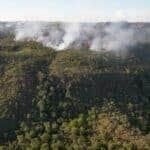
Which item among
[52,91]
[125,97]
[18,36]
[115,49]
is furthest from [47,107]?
[18,36]

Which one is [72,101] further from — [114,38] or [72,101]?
[114,38]

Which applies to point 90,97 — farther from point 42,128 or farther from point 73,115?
point 42,128

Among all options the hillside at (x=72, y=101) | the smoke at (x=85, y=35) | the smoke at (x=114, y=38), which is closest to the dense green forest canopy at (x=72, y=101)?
the hillside at (x=72, y=101)

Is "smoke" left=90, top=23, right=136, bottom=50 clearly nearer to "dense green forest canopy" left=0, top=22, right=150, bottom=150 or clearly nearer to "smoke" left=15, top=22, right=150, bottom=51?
"smoke" left=15, top=22, right=150, bottom=51

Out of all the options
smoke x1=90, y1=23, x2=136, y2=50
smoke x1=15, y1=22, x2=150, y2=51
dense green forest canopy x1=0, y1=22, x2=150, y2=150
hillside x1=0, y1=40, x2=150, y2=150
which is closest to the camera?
dense green forest canopy x1=0, y1=22, x2=150, y2=150

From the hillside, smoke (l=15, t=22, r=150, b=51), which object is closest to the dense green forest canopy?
the hillside

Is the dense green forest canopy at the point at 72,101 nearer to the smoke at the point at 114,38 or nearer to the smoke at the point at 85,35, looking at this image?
the smoke at the point at 114,38

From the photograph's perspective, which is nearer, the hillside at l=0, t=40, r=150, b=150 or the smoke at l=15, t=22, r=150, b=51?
the hillside at l=0, t=40, r=150, b=150

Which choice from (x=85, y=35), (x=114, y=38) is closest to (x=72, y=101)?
(x=114, y=38)
